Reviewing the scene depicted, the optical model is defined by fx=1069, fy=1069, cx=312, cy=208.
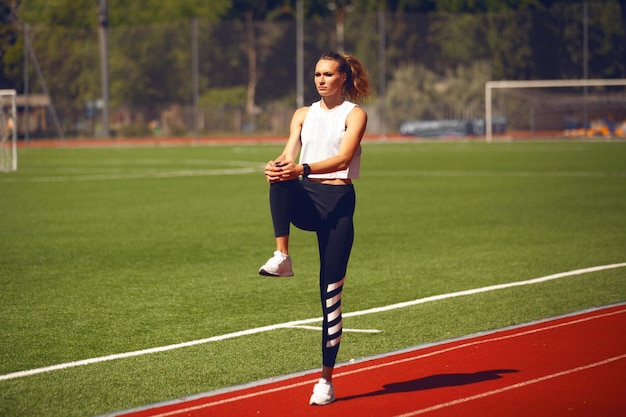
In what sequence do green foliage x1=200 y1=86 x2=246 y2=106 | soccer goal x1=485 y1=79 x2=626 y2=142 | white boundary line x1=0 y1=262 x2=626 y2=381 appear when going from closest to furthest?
white boundary line x1=0 y1=262 x2=626 y2=381
soccer goal x1=485 y1=79 x2=626 y2=142
green foliage x1=200 y1=86 x2=246 y2=106

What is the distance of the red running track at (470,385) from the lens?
6176 mm

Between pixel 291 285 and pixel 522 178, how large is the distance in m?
16.6

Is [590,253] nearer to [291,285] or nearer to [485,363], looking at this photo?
[291,285]

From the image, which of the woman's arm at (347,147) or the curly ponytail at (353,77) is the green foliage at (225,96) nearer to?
the curly ponytail at (353,77)

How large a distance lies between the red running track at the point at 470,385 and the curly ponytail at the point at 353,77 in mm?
1829

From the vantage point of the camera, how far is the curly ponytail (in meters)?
6.21

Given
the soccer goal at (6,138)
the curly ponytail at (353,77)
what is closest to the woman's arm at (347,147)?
the curly ponytail at (353,77)

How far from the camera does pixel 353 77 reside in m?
6.27

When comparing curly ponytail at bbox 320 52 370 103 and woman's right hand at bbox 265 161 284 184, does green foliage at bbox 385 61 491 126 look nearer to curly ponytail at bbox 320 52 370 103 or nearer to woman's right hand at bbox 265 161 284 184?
curly ponytail at bbox 320 52 370 103

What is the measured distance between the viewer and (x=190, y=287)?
10906 mm

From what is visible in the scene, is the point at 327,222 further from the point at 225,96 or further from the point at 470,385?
the point at 225,96

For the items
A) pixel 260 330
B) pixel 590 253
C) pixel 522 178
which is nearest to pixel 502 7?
pixel 522 178

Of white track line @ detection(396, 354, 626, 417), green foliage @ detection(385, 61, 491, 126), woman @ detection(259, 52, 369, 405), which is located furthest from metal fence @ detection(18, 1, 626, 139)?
woman @ detection(259, 52, 369, 405)

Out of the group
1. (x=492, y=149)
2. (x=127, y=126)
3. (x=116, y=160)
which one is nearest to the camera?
(x=116, y=160)
